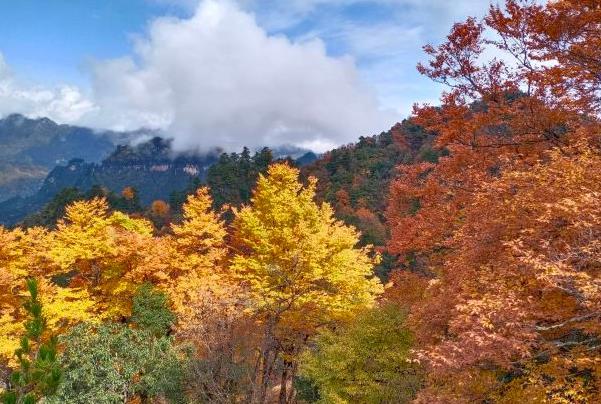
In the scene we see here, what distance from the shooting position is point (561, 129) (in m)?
15.3

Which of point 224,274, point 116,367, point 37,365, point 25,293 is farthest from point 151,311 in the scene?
point 37,365

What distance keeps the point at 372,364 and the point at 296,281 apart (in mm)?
4488

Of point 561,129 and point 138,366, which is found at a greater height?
point 561,129

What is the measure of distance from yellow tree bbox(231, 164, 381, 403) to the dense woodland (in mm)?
101

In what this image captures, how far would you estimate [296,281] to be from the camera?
719 inches

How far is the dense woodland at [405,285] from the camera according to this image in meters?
8.48

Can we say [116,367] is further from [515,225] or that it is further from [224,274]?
[515,225]

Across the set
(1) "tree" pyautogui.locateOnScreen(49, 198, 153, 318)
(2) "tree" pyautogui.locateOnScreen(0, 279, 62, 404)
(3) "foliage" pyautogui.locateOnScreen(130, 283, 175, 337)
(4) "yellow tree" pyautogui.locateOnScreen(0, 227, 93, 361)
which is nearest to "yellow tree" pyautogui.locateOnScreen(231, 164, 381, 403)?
(3) "foliage" pyautogui.locateOnScreen(130, 283, 175, 337)

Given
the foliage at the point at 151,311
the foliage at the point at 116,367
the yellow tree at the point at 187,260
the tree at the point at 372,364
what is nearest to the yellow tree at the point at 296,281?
the tree at the point at 372,364

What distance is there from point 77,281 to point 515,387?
25.2m

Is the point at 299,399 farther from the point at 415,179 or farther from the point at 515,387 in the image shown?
the point at 515,387

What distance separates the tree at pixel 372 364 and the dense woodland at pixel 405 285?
0.21 feet

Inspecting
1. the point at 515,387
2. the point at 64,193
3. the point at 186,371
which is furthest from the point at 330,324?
the point at 64,193

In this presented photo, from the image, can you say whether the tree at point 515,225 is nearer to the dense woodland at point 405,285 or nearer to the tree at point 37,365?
the dense woodland at point 405,285
